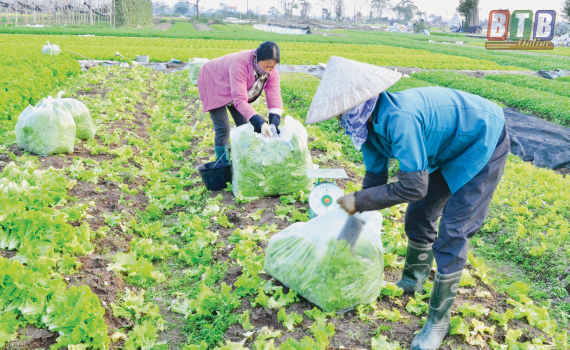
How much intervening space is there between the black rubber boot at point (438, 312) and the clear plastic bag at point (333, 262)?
42 centimetres

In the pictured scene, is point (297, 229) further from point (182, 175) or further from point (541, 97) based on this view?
point (541, 97)

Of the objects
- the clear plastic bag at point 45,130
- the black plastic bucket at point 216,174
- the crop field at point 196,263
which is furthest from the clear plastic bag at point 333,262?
the clear plastic bag at point 45,130

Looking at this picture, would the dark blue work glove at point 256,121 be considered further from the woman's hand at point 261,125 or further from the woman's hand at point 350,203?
the woman's hand at point 350,203

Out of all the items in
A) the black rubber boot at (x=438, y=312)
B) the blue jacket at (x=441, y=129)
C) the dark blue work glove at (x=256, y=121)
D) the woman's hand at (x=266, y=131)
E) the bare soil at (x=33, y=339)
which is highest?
the blue jacket at (x=441, y=129)

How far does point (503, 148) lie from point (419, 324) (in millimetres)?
1258

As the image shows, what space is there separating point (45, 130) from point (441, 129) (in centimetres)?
509

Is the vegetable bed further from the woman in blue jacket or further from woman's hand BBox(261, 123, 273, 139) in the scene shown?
woman's hand BBox(261, 123, 273, 139)

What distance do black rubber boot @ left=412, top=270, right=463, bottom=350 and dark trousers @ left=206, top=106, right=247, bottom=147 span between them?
125 inches

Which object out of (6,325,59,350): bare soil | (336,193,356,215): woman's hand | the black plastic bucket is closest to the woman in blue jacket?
(336,193,356,215): woman's hand

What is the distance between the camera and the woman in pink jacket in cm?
454

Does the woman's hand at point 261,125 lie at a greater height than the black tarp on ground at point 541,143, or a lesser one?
greater

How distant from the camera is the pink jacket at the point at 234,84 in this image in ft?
15.1

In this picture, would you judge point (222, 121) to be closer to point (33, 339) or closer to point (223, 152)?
point (223, 152)

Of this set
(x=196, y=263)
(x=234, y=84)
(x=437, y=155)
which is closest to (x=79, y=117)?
(x=234, y=84)
